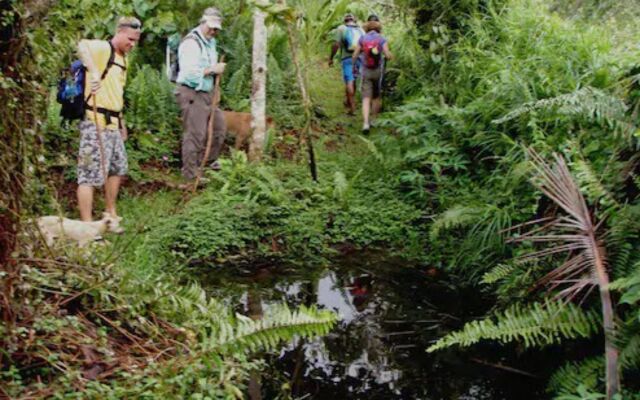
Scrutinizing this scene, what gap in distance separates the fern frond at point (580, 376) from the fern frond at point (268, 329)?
159 centimetres

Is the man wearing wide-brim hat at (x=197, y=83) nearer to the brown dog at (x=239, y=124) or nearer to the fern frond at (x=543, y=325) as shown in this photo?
the brown dog at (x=239, y=124)

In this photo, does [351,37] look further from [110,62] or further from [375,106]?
[110,62]

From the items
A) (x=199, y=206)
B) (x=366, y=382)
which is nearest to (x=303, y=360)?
(x=366, y=382)

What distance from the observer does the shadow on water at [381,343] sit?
17.2 ft

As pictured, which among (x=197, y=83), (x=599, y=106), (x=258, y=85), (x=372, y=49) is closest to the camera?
(x=599, y=106)

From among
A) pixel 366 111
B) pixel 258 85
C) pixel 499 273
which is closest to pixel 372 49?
pixel 366 111

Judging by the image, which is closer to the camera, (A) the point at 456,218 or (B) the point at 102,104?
(B) the point at 102,104

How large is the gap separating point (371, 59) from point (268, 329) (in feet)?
22.8

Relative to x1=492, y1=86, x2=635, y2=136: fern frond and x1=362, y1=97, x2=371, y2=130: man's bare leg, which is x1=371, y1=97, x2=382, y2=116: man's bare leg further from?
x1=492, y1=86, x2=635, y2=136: fern frond

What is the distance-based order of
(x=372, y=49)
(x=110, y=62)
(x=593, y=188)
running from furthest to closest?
(x=372, y=49), (x=110, y=62), (x=593, y=188)

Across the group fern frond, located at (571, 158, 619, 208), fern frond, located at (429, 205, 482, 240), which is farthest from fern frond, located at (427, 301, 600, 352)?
fern frond, located at (429, 205, 482, 240)

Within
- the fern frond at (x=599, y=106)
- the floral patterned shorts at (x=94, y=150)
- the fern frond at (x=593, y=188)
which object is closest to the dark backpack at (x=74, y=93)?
the floral patterned shorts at (x=94, y=150)

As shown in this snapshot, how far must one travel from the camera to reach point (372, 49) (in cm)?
1045

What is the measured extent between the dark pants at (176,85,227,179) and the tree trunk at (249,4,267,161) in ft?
1.76
